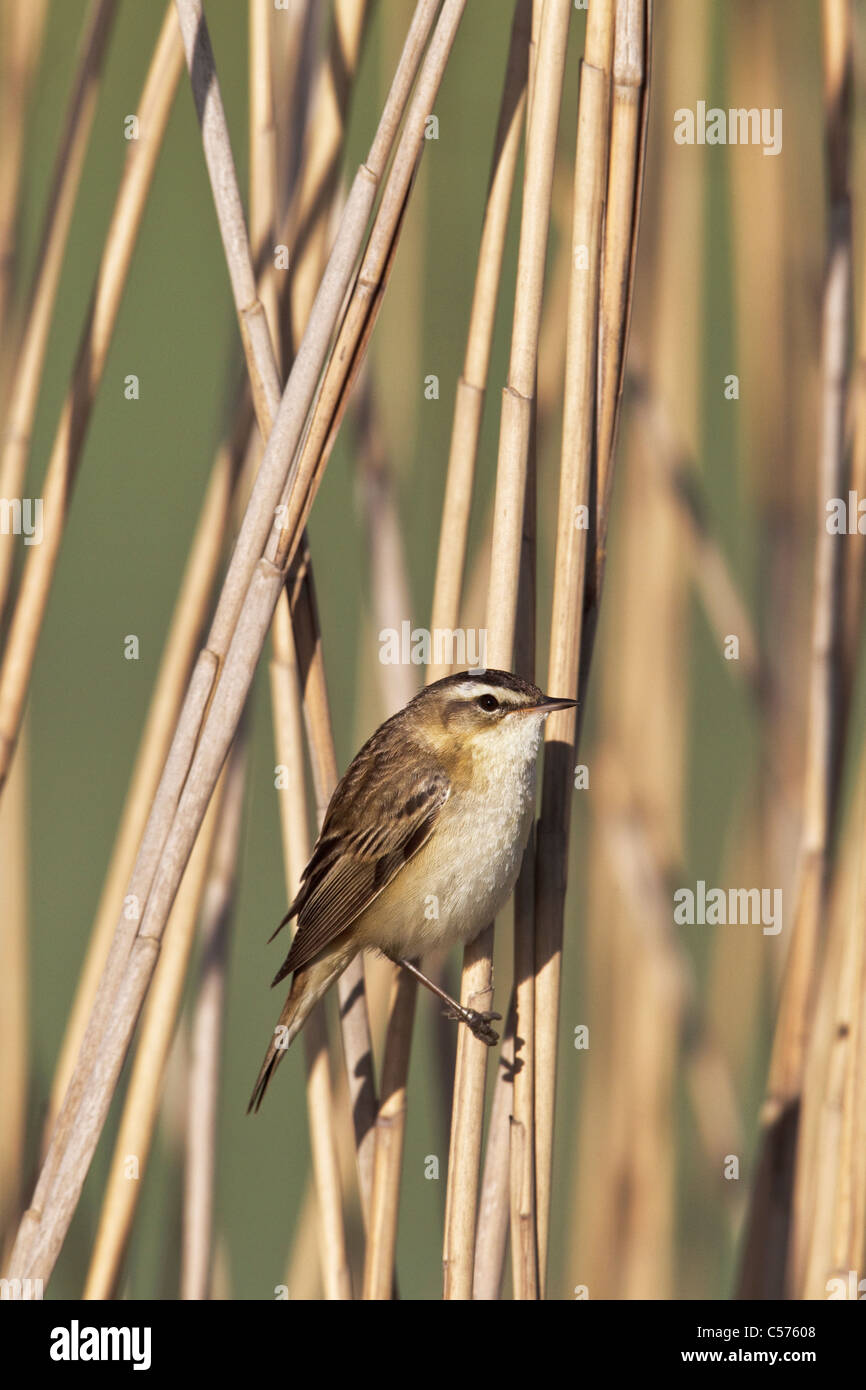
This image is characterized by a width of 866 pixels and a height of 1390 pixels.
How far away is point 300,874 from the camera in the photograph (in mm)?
2453

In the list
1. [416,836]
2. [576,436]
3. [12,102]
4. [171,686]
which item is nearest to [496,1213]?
[416,836]

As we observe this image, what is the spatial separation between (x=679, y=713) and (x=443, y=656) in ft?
3.31

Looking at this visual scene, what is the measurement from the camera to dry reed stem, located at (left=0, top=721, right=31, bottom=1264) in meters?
2.98

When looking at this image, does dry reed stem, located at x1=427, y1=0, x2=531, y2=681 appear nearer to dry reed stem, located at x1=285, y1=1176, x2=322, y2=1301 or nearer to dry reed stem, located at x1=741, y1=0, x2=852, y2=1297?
dry reed stem, located at x1=741, y1=0, x2=852, y2=1297

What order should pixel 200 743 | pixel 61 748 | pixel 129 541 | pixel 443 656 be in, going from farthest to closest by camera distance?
pixel 129 541, pixel 61 748, pixel 443 656, pixel 200 743

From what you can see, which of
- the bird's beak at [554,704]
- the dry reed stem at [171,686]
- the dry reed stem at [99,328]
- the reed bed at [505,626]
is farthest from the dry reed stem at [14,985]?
the bird's beak at [554,704]

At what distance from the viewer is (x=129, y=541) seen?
367 inches

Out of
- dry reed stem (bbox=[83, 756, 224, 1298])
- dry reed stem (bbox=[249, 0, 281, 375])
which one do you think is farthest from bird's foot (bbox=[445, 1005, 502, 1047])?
dry reed stem (bbox=[249, 0, 281, 375])

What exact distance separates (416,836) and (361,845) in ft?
0.36

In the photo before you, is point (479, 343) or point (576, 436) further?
point (479, 343)

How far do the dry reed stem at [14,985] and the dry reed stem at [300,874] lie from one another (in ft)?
2.79

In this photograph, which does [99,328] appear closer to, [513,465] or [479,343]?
[479,343]

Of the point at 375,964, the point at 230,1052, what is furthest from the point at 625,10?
the point at 230,1052

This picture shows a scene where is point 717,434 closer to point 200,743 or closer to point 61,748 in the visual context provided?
point 61,748
